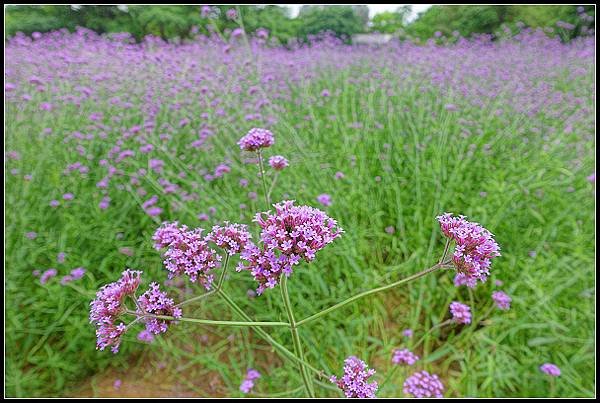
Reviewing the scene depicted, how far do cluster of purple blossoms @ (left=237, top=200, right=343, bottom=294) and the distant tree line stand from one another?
4258 mm

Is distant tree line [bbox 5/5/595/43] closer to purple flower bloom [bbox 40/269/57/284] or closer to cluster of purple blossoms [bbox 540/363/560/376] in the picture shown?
purple flower bloom [bbox 40/269/57/284]

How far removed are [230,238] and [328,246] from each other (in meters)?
1.21

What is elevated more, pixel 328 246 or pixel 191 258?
pixel 191 258

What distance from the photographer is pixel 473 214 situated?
7.10 ft

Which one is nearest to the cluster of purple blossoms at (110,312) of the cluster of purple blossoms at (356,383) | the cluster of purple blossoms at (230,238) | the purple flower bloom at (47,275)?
the cluster of purple blossoms at (230,238)

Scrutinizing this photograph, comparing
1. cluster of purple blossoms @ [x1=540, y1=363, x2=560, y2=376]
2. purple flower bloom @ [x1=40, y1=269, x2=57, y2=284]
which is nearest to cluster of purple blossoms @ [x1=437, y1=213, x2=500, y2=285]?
cluster of purple blossoms @ [x1=540, y1=363, x2=560, y2=376]

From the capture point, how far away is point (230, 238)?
2.71 feet

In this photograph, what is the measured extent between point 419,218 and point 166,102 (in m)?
2.23

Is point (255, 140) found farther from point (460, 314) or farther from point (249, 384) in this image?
point (249, 384)

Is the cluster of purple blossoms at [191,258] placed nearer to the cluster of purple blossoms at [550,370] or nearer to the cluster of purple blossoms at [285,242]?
the cluster of purple blossoms at [285,242]

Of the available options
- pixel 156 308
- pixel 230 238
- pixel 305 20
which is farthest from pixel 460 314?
pixel 305 20

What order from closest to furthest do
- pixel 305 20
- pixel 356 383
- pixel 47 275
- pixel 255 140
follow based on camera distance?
pixel 356 383 → pixel 255 140 → pixel 47 275 → pixel 305 20

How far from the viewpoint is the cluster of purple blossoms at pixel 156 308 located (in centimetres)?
77

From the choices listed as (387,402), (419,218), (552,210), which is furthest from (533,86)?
(387,402)
